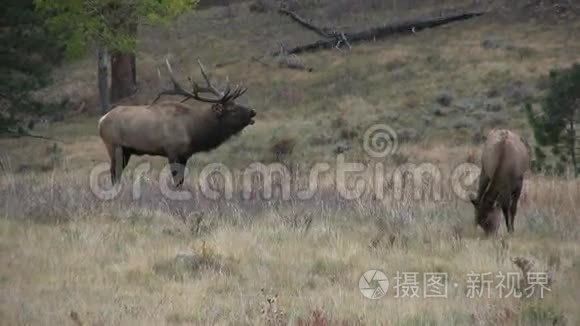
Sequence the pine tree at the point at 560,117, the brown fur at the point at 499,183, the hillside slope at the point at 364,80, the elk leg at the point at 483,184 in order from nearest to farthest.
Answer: the brown fur at the point at 499,183 < the elk leg at the point at 483,184 < the pine tree at the point at 560,117 < the hillside slope at the point at 364,80

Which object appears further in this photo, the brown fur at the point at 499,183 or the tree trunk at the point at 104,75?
the tree trunk at the point at 104,75

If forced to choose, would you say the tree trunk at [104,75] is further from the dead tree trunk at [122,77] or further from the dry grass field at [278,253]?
the dry grass field at [278,253]

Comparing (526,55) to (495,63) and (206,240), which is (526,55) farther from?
(206,240)

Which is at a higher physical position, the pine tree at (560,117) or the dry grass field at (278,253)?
the pine tree at (560,117)

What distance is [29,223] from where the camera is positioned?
335 inches

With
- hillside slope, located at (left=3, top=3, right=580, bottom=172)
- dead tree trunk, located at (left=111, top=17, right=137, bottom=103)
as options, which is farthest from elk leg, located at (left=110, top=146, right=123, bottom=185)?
dead tree trunk, located at (left=111, top=17, right=137, bottom=103)

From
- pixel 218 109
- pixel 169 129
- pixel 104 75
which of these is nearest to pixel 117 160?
pixel 169 129

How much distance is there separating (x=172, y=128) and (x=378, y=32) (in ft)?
65.5

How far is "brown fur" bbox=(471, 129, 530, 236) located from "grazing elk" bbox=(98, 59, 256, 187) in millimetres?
5090

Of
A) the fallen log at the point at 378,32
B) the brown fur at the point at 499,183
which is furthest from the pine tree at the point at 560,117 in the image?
the fallen log at the point at 378,32

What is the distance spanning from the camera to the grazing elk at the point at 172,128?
12586 mm

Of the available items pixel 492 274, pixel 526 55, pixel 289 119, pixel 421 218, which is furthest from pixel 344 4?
pixel 492 274

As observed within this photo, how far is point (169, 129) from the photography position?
497 inches

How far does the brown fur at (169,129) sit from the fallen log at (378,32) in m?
18.3
